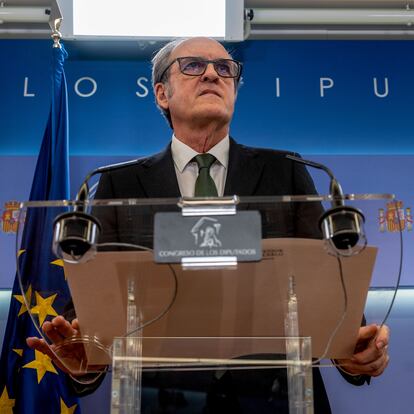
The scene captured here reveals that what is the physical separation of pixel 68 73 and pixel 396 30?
71.9 inches

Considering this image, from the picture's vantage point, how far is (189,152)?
6.61ft

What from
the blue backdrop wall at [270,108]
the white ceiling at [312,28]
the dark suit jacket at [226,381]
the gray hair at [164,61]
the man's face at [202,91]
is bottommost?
the dark suit jacket at [226,381]

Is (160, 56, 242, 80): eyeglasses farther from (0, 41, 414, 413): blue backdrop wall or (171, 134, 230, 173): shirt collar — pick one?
(0, 41, 414, 413): blue backdrop wall

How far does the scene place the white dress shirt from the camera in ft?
6.13

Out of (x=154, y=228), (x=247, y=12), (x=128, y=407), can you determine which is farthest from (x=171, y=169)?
(x=247, y=12)

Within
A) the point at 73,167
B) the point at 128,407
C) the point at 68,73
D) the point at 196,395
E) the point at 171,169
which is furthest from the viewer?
the point at 68,73

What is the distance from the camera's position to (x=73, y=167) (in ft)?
10.5

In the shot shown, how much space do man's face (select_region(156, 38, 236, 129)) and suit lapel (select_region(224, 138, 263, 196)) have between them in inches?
9.7

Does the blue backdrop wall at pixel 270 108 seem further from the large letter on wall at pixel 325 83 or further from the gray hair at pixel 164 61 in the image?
the gray hair at pixel 164 61

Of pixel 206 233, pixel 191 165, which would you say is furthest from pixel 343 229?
pixel 191 165

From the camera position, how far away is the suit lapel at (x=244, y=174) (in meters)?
1.78

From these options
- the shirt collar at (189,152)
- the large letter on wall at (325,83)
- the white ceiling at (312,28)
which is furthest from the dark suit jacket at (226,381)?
the white ceiling at (312,28)

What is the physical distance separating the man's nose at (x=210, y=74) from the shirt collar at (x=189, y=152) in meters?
0.20

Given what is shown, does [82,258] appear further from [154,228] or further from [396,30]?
[396,30]
